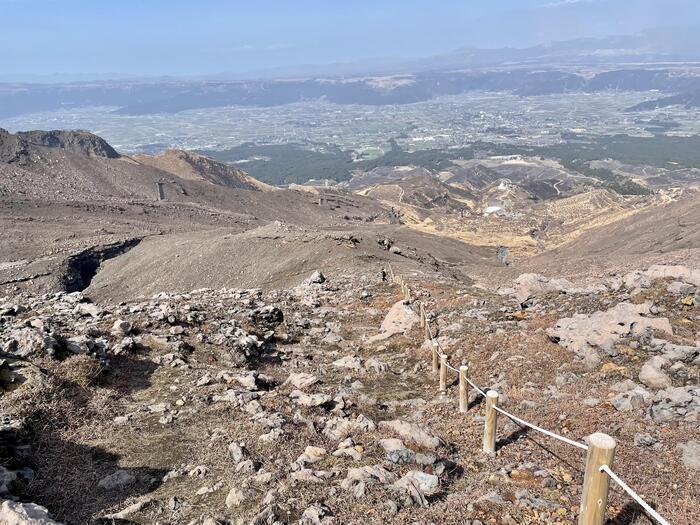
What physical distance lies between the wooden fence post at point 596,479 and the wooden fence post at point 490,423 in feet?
8.54

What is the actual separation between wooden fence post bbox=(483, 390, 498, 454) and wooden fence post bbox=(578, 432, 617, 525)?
8.54 feet

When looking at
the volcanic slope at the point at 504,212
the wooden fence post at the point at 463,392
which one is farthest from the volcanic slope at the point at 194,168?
the wooden fence post at the point at 463,392

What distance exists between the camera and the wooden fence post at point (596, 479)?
16.1 ft

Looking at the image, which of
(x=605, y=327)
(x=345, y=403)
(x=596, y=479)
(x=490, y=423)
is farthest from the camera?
(x=605, y=327)

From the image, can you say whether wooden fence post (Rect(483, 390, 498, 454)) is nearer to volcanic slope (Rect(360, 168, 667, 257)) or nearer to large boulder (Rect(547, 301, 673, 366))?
large boulder (Rect(547, 301, 673, 366))

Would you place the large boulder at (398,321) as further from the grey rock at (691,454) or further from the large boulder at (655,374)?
the grey rock at (691,454)

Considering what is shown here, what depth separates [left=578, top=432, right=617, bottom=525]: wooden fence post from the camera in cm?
490

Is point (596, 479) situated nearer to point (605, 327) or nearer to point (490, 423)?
point (490, 423)

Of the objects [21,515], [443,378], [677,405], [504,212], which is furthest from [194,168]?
[21,515]

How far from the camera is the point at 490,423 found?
8.13 m

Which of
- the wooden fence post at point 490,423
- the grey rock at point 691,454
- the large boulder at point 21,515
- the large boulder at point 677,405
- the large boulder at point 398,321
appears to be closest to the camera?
the large boulder at point 21,515

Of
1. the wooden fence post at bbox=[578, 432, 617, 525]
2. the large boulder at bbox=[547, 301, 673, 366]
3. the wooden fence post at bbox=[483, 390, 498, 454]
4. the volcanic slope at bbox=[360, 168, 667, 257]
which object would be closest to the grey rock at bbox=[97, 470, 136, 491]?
the wooden fence post at bbox=[483, 390, 498, 454]

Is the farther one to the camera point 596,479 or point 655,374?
point 655,374

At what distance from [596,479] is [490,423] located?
Result: 3.16 meters
